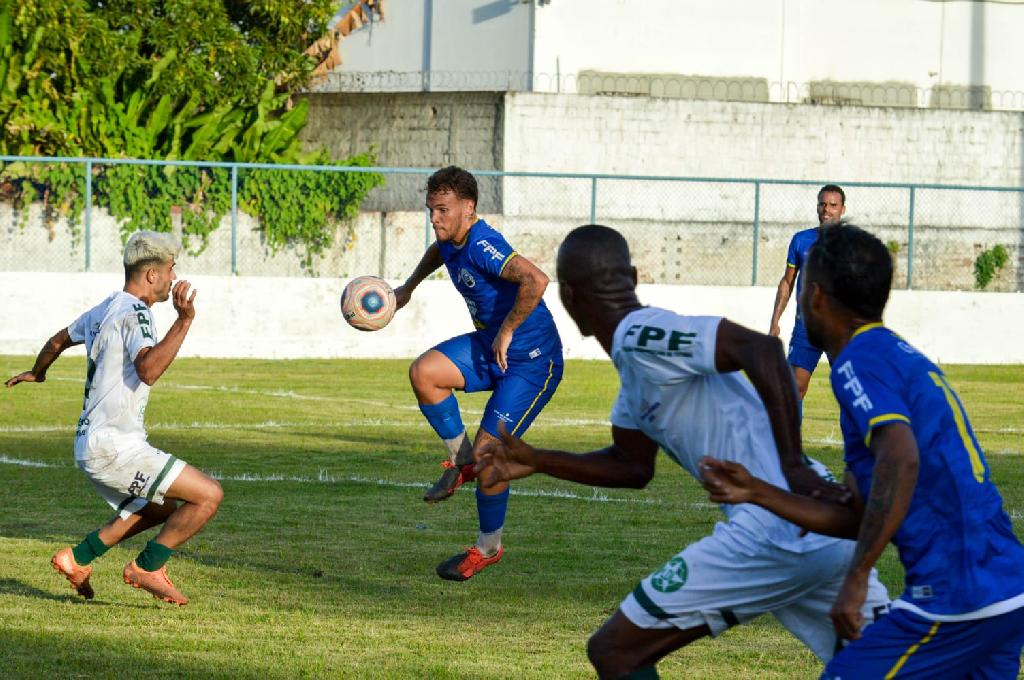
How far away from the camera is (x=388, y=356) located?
938 inches

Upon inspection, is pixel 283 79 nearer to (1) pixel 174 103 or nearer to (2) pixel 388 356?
(1) pixel 174 103

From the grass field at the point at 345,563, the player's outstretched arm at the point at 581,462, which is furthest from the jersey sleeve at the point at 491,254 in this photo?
the player's outstretched arm at the point at 581,462

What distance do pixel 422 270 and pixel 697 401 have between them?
5.11m

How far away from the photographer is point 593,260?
16.2 feet

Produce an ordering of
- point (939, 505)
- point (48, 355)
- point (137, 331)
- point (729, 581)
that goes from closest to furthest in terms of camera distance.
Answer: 1. point (939, 505)
2. point (729, 581)
3. point (137, 331)
4. point (48, 355)

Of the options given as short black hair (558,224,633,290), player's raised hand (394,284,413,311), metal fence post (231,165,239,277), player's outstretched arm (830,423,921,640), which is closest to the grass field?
player's raised hand (394,284,413,311)

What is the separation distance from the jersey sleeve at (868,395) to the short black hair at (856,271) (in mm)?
192

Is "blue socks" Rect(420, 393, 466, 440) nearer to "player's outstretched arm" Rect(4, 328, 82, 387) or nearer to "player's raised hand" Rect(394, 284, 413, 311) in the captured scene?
"player's raised hand" Rect(394, 284, 413, 311)

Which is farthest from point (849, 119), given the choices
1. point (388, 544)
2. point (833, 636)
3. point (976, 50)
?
point (833, 636)

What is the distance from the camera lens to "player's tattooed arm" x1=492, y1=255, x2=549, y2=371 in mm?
8688

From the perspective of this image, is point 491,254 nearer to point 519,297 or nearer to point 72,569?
point 519,297

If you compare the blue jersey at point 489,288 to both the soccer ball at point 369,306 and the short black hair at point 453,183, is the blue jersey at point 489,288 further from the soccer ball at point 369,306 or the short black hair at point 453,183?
the soccer ball at point 369,306

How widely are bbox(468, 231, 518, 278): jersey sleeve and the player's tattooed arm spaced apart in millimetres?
39

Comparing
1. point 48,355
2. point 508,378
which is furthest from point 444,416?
point 48,355
